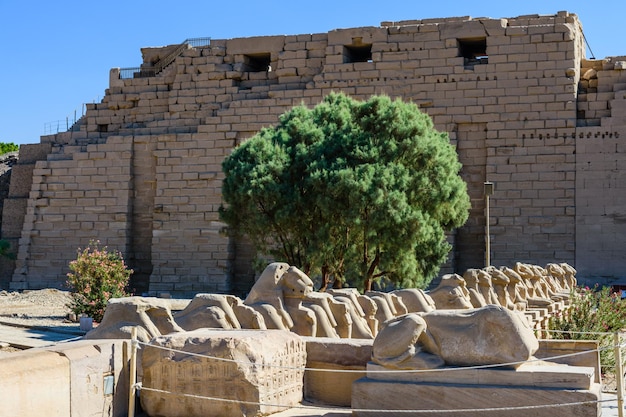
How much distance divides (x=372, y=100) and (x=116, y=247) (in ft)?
36.2

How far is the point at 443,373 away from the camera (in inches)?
251

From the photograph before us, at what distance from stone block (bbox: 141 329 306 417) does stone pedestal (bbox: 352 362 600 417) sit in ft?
2.00

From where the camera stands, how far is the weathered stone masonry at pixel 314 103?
76.9ft

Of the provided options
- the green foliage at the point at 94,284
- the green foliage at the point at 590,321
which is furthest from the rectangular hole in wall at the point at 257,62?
the green foliage at the point at 590,321

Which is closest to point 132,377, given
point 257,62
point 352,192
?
point 352,192

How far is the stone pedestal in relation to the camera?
605cm

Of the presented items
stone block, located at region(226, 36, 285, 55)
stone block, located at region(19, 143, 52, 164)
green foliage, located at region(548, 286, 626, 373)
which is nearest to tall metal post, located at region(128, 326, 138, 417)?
green foliage, located at region(548, 286, 626, 373)

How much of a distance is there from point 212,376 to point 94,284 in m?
10.8

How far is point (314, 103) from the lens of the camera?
25.4 meters

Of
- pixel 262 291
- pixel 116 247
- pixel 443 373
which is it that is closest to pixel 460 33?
pixel 116 247

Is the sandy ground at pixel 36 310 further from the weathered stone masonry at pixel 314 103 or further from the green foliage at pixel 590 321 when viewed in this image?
the green foliage at pixel 590 321

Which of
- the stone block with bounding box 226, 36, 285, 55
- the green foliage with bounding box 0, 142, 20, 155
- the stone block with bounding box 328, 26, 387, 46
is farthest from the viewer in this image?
the green foliage with bounding box 0, 142, 20, 155

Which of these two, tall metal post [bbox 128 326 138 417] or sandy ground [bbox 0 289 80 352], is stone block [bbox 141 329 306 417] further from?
sandy ground [bbox 0 289 80 352]

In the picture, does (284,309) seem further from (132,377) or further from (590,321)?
(590,321)
